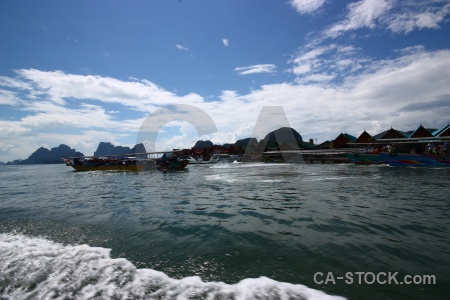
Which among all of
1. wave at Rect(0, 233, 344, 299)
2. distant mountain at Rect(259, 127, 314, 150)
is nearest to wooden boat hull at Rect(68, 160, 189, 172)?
wave at Rect(0, 233, 344, 299)

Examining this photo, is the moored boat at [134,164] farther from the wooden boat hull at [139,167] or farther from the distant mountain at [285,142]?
the distant mountain at [285,142]

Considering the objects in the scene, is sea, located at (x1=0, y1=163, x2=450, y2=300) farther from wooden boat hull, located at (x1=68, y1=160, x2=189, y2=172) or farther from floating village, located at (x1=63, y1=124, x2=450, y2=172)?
wooden boat hull, located at (x1=68, y1=160, x2=189, y2=172)

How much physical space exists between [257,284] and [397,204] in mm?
9203

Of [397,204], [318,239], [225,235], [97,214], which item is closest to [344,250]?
[318,239]

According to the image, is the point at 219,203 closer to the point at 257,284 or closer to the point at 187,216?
the point at 187,216

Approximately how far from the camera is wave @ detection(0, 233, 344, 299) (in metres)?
3.63

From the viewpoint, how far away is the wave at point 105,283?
3.63 metres

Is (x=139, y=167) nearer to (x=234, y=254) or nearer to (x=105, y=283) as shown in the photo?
(x=234, y=254)

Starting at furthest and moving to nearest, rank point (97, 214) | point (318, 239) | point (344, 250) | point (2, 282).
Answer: point (97, 214)
point (318, 239)
point (344, 250)
point (2, 282)

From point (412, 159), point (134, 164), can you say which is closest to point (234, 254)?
point (412, 159)

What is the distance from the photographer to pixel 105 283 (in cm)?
405

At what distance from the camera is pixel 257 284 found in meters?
3.88

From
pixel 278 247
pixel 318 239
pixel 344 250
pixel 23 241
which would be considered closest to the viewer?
pixel 344 250

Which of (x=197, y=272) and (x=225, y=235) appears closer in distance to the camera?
(x=197, y=272)
